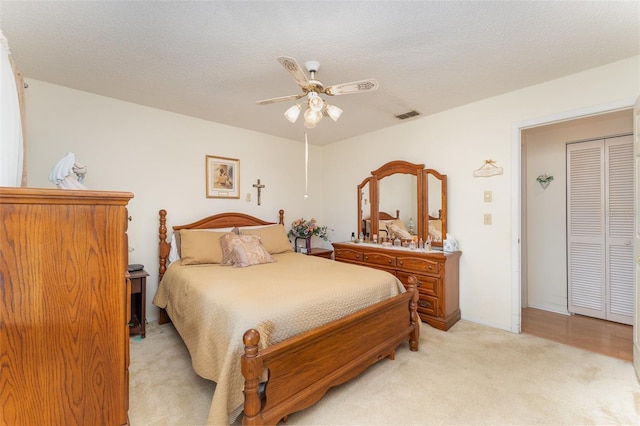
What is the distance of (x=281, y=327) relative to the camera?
5.59ft

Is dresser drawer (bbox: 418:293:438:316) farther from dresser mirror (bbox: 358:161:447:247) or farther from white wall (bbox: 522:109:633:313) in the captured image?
white wall (bbox: 522:109:633:313)

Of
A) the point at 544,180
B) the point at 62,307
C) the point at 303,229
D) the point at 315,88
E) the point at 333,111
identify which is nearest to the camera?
the point at 62,307

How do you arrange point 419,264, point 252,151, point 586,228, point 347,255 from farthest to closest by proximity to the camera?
1. point 252,151
2. point 347,255
3. point 586,228
4. point 419,264

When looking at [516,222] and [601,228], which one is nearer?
[516,222]

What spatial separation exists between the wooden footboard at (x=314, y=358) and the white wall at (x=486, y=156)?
1.34 meters

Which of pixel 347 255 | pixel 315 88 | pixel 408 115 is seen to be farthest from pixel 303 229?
pixel 315 88

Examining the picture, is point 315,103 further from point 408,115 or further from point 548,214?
point 548,214

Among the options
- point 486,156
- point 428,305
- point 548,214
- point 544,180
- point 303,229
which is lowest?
point 428,305

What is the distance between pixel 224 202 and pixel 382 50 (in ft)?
9.15

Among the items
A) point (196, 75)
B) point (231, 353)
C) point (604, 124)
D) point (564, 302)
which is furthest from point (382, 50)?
point (564, 302)

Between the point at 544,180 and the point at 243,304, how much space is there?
13.5 ft

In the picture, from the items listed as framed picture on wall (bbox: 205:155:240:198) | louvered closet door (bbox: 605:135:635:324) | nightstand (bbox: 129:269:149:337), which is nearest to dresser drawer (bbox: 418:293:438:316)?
louvered closet door (bbox: 605:135:635:324)

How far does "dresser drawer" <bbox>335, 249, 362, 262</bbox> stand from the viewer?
3938mm

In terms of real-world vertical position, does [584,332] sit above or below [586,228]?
below
